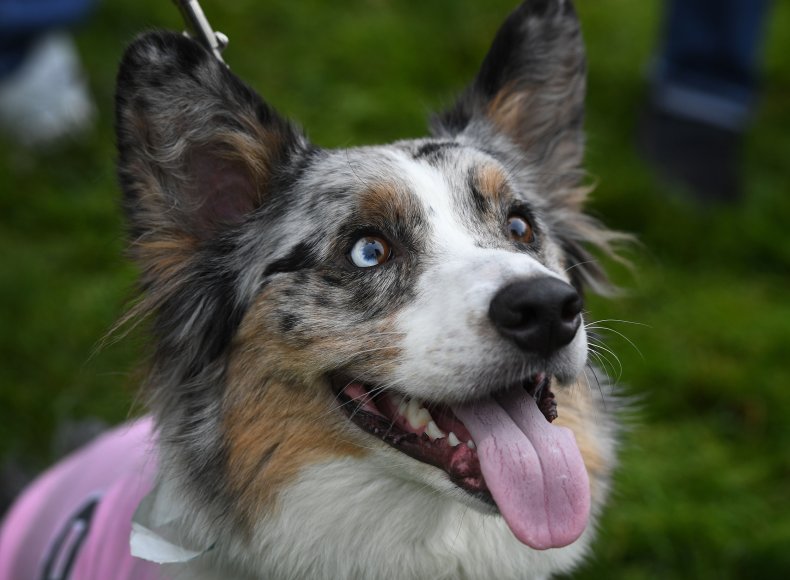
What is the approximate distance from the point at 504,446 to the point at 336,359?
53cm

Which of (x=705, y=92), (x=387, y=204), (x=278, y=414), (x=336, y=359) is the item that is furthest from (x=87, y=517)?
(x=705, y=92)

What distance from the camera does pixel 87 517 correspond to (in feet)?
11.2

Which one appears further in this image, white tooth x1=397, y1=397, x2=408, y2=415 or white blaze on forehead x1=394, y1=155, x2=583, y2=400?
white tooth x1=397, y1=397, x2=408, y2=415

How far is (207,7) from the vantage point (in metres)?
7.58

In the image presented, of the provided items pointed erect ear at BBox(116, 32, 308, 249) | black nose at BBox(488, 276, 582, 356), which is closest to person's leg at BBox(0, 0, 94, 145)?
pointed erect ear at BBox(116, 32, 308, 249)

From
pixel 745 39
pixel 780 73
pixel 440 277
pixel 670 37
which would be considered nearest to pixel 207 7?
pixel 670 37

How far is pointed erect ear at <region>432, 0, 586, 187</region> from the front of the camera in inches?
133

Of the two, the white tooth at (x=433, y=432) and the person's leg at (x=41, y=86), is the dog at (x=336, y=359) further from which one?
the person's leg at (x=41, y=86)

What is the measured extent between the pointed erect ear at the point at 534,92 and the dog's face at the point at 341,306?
0.02 m

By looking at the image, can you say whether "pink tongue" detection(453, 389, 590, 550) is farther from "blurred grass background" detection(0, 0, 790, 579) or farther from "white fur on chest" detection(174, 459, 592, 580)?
"blurred grass background" detection(0, 0, 790, 579)

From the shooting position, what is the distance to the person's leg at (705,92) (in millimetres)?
6562

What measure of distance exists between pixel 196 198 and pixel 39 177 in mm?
3491

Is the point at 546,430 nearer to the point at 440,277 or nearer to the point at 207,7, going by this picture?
the point at 440,277

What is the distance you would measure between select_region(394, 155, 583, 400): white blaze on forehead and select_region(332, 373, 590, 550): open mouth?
13cm
